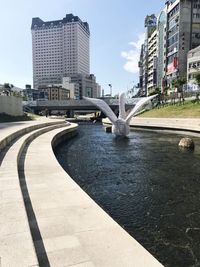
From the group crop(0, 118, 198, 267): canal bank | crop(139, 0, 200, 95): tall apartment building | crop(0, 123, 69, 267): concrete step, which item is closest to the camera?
crop(0, 123, 69, 267): concrete step

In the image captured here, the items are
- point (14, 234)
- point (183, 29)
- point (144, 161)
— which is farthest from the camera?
point (183, 29)

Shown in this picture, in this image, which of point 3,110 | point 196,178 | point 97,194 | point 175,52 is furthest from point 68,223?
point 175,52

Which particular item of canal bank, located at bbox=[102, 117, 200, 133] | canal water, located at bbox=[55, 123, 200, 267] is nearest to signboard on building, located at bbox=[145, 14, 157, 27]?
canal bank, located at bbox=[102, 117, 200, 133]

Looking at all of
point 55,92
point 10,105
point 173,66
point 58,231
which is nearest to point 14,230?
point 58,231

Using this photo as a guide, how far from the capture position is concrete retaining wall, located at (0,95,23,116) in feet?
144

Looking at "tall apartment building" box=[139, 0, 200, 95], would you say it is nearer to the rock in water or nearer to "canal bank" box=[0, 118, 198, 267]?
the rock in water

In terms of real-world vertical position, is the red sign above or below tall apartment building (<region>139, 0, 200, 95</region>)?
below

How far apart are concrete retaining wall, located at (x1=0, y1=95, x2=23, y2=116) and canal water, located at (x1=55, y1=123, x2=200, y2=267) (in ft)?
81.6

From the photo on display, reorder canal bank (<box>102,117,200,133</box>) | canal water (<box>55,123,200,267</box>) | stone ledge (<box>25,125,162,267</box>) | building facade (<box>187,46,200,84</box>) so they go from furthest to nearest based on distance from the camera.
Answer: building facade (<box>187,46,200,84</box>) < canal bank (<box>102,117,200,133</box>) < canal water (<box>55,123,200,267</box>) < stone ledge (<box>25,125,162,267</box>)

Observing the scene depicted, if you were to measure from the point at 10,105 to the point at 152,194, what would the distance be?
38.5 m

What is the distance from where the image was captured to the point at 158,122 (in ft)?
170

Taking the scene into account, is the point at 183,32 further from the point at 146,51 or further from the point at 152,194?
the point at 152,194

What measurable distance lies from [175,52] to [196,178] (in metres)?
89.3

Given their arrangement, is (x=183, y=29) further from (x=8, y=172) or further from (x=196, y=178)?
(x=8, y=172)
